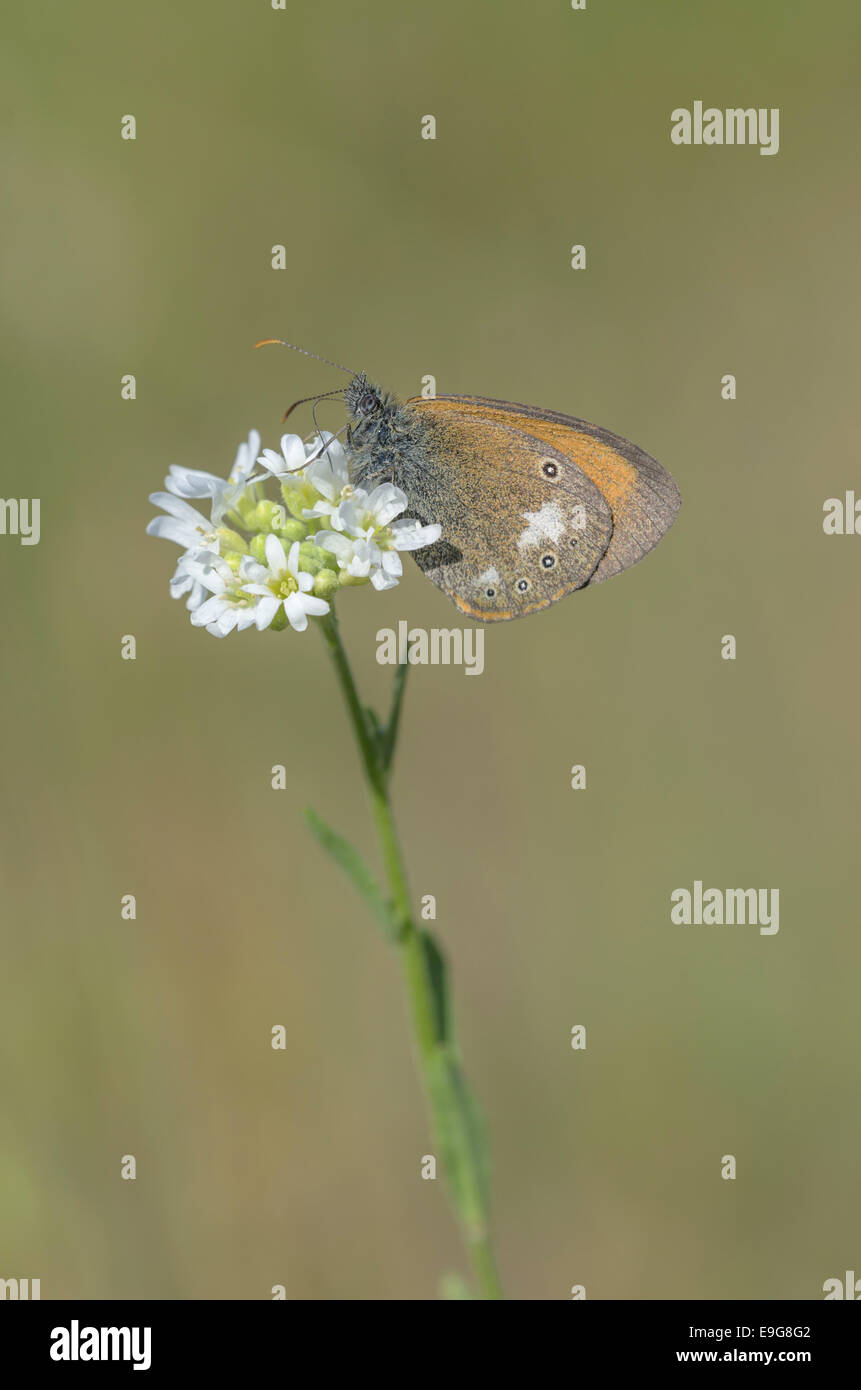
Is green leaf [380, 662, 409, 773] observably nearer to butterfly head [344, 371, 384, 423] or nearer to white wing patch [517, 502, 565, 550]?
white wing patch [517, 502, 565, 550]

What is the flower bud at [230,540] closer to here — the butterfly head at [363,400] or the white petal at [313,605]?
the white petal at [313,605]

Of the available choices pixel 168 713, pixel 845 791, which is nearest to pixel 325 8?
pixel 168 713

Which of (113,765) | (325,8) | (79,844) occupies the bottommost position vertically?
(79,844)

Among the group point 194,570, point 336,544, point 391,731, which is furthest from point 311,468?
point 391,731

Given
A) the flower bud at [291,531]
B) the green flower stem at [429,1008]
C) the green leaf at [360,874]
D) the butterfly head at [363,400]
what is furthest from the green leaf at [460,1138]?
the butterfly head at [363,400]

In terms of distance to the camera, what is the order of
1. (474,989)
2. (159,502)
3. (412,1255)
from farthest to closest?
(474,989)
(412,1255)
(159,502)

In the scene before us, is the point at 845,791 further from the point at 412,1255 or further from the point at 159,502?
the point at 159,502

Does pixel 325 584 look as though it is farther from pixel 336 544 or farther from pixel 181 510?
pixel 181 510
